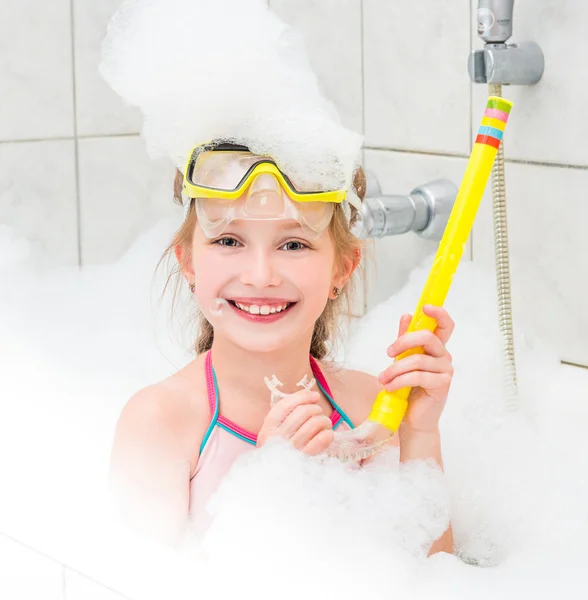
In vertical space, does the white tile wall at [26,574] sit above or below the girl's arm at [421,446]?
below

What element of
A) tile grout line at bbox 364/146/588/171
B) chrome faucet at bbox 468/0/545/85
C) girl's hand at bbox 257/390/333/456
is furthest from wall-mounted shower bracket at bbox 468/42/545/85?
girl's hand at bbox 257/390/333/456

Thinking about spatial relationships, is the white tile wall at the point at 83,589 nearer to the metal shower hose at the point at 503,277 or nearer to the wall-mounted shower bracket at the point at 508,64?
the metal shower hose at the point at 503,277

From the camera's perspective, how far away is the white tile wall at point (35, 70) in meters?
1.87

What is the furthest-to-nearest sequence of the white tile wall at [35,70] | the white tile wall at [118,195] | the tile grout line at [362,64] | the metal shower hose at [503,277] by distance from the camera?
the white tile wall at [118,195] < the white tile wall at [35,70] < the tile grout line at [362,64] < the metal shower hose at [503,277]

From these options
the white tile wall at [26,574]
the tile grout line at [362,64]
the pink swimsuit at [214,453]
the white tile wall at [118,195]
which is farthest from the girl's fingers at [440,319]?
the white tile wall at [118,195]

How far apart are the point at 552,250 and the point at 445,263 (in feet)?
1.23

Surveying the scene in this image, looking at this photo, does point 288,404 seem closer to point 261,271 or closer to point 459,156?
point 261,271

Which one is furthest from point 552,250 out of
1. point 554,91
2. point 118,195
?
point 118,195

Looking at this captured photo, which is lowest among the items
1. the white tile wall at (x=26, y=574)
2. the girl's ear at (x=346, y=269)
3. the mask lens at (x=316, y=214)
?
the white tile wall at (x=26, y=574)

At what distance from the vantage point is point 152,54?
114 cm

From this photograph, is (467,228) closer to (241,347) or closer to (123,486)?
(241,347)

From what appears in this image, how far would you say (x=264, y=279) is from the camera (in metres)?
1.06

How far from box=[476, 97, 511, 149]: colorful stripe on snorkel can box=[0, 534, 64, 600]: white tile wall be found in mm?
629

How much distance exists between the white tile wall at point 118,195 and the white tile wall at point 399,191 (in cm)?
51
